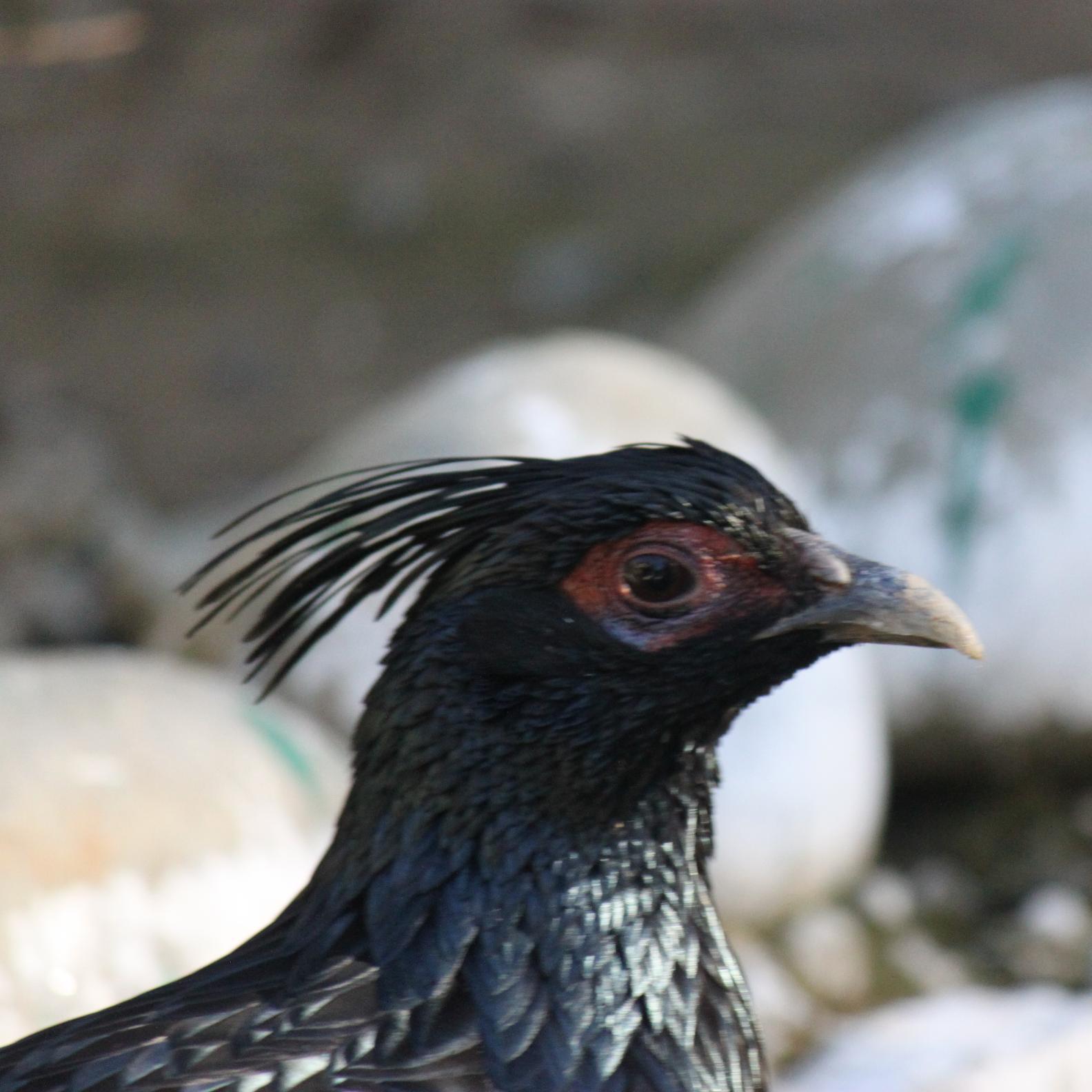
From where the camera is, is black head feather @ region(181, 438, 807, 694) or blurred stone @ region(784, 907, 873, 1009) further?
blurred stone @ region(784, 907, 873, 1009)

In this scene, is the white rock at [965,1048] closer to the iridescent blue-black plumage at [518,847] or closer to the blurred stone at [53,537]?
the iridescent blue-black plumage at [518,847]

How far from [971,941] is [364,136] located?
6.59 m

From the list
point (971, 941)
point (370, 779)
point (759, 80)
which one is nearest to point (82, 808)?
point (370, 779)

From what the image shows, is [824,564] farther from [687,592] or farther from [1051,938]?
[1051,938]

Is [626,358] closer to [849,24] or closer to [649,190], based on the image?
[649,190]

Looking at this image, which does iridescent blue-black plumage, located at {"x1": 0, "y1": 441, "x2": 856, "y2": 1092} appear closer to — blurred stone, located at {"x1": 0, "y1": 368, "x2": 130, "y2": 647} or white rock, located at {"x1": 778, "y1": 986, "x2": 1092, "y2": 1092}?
white rock, located at {"x1": 778, "y1": 986, "x2": 1092, "y2": 1092}

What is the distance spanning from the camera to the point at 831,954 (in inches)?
169

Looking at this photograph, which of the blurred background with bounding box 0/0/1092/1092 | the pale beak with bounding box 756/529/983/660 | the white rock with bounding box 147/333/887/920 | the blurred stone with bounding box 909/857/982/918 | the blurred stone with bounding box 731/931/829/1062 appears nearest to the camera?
the pale beak with bounding box 756/529/983/660

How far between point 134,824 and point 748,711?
57.1 inches

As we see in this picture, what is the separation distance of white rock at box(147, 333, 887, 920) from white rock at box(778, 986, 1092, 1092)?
42cm

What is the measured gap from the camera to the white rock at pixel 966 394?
187 inches

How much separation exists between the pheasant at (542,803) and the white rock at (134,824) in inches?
31.5

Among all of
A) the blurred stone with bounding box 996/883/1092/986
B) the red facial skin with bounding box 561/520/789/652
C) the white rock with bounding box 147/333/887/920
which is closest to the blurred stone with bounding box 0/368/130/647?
the white rock with bounding box 147/333/887/920

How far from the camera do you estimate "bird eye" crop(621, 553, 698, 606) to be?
2186 millimetres
